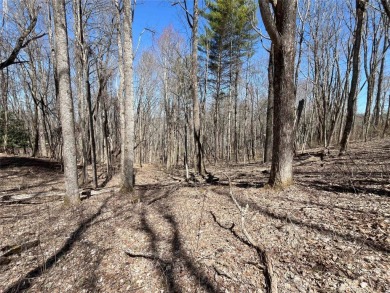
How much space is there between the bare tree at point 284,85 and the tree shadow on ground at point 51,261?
13.9ft

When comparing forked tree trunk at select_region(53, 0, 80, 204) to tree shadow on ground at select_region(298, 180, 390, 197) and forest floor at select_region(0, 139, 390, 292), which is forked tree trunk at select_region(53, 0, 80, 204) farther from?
tree shadow on ground at select_region(298, 180, 390, 197)

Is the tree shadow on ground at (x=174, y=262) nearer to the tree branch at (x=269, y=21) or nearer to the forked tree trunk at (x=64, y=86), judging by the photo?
the forked tree trunk at (x=64, y=86)

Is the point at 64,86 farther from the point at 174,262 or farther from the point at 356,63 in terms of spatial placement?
the point at 356,63

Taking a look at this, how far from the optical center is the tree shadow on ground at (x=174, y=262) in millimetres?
2666

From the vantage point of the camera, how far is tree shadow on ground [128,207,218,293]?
2.67 meters

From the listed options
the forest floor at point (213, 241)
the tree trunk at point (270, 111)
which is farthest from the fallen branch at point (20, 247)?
the tree trunk at point (270, 111)

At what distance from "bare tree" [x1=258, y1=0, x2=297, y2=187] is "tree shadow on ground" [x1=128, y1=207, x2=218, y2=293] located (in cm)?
261

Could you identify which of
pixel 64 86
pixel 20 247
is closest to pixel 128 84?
pixel 64 86

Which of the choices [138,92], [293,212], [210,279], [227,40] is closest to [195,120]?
[293,212]

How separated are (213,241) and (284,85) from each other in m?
3.51

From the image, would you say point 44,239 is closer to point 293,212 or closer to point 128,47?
point 293,212

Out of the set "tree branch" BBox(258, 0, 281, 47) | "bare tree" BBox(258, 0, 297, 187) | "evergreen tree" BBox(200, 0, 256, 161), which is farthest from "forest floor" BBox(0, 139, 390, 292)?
"evergreen tree" BBox(200, 0, 256, 161)

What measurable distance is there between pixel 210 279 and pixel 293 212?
2047mm

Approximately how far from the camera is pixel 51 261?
380 cm
